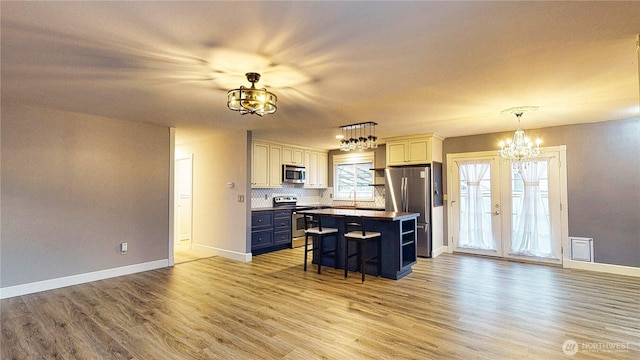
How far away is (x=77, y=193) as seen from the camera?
13.8ft

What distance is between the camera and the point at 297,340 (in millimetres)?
2613

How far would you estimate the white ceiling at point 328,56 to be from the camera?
1.84 m

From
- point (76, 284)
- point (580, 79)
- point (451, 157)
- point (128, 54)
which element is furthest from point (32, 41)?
point (451, 157)

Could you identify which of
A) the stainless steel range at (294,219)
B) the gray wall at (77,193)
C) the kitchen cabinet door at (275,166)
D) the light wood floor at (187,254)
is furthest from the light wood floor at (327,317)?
the kitchen cabinet door at (275,166)

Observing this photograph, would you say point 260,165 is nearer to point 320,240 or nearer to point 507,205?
point 320,240

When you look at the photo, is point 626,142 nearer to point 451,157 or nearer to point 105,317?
point 451,157

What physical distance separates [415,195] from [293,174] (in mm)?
2775

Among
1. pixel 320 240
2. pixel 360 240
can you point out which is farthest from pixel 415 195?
pixel 320 240

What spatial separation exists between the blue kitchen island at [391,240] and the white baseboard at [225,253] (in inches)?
58.3

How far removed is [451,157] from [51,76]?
6.09 metres

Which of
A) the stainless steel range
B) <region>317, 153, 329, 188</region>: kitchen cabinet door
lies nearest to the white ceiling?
the stainless steel range

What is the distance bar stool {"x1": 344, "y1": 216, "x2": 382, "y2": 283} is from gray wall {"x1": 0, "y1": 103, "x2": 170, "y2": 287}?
10.0ft

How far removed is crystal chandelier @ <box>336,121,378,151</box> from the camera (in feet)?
14.8

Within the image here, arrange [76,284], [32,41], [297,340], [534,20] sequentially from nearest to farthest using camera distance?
1. [534,20]
2. [32,41]
3. [297,340]
4. [76,284]
